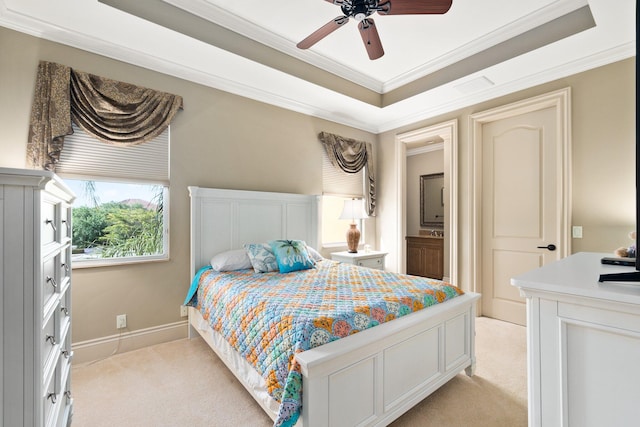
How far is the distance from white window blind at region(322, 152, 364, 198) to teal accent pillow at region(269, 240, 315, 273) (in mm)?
1329

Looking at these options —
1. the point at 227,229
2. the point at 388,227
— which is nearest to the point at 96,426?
the point at 227,229

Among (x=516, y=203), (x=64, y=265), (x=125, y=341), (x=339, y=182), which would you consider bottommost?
(x=125, y=341)

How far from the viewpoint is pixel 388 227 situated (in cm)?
458

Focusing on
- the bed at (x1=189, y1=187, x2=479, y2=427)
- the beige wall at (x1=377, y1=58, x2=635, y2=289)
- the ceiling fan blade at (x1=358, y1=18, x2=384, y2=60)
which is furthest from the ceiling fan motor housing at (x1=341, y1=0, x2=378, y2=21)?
the beige wall at (x1=377, y1=58, x2=635, y2=289)

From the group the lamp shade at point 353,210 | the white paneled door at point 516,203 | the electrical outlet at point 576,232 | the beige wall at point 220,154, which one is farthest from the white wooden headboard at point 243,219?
the electrical outlet at point 576,232

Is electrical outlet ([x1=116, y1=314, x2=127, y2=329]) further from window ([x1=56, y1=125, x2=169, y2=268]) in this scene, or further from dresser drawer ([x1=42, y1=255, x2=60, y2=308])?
dresser drawer ([x1=42, y1=255, x2=60, y2=308])

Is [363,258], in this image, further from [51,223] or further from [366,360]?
[51,223]

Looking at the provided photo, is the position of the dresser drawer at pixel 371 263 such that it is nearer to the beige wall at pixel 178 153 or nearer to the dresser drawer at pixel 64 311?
the beige wall at pixel 178 153

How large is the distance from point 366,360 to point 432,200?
4.83 meters

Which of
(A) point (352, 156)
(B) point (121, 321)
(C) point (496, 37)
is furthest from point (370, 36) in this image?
(B) point (121, 321)

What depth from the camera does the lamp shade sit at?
13.1ft

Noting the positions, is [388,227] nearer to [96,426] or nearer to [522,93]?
[522,93]

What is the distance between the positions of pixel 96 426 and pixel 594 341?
2422mm

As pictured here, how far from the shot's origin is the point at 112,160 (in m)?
2.62
